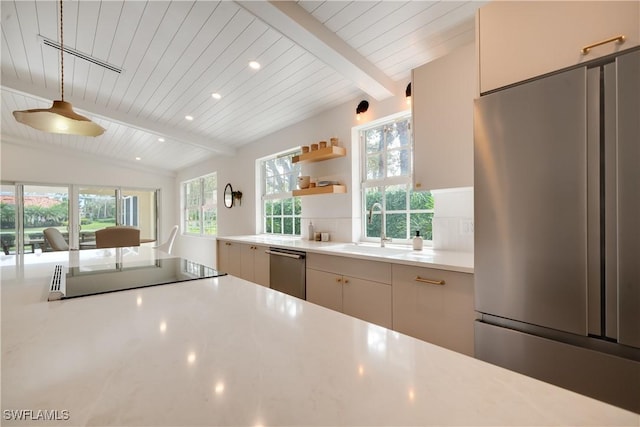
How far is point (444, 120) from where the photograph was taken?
189cm

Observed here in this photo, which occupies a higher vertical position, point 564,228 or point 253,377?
point 564,228

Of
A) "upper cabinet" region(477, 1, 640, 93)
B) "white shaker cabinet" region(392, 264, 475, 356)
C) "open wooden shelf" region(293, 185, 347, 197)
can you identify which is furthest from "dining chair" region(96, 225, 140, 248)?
"upper cabinet" region(477, 1, 640, 93)

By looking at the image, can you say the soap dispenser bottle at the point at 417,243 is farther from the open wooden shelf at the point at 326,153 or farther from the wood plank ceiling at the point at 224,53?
the wood plank ceiling at the point at 224,53

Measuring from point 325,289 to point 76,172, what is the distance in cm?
687

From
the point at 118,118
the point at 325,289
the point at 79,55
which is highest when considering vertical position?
the point at 79,55

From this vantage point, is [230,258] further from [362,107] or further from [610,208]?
[610,208]

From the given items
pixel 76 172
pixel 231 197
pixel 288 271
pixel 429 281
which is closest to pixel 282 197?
pixel 231 197

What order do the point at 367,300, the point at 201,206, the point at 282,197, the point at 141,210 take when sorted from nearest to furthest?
the point at 367,300, the point at 282,197, the point at 201,206, the point at 141,210

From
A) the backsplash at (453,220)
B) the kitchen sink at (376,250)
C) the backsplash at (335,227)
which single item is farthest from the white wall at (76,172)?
the backsplash at (453,220)

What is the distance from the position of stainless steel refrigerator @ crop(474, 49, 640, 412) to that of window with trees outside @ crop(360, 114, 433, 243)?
45.3 inches

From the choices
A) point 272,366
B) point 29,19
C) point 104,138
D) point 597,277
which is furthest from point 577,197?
point 104,138

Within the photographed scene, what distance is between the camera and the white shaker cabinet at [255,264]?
3047mm

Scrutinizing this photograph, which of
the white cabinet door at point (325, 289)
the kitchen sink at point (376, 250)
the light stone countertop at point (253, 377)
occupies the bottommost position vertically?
the white cabinet door at point (325, 289)

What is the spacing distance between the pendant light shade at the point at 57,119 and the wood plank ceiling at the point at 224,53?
0.82 m
